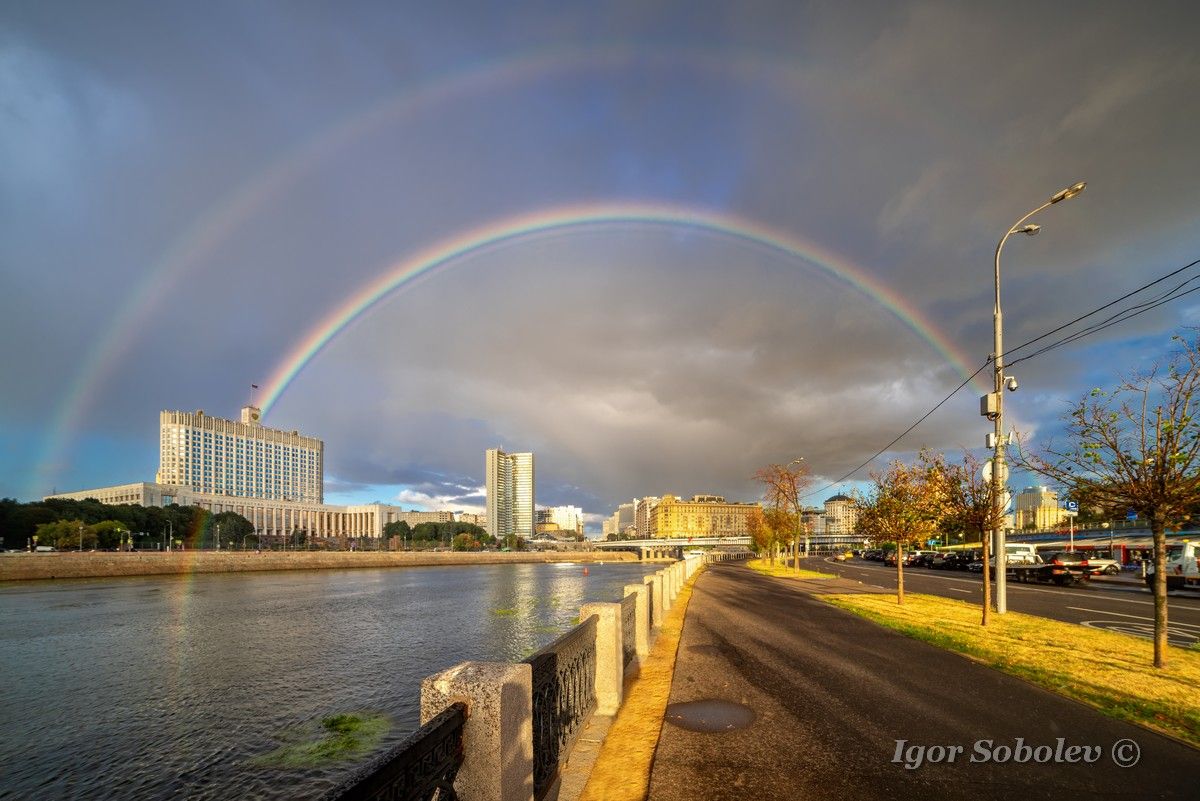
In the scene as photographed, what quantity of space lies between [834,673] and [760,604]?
12222 mm

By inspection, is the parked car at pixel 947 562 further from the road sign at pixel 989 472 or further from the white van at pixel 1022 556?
the road sign at pixel 989 472

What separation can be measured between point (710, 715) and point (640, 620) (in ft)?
13.0

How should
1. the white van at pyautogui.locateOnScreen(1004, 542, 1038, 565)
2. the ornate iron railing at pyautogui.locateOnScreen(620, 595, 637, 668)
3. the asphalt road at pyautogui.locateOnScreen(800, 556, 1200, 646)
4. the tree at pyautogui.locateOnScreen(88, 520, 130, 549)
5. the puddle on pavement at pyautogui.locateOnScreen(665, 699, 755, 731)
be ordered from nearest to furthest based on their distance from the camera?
the puddle on pavement at pyautogui.locateOnScreen(665, 699, 755, 731) < the ornate iron railing at pyautogui.locateOnScreen(620, 595, 637, 668) < the asphalt road at pyautogui.locateOnScreen(800, 556, 1200, 646) < the white van at pyautogui.locateOnScreen(1004, 542, 1038, 565) < the tree at pyautogui.locateOnScreen(88, 520, 130, 549)

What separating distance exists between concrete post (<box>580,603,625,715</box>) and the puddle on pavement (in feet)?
2.58

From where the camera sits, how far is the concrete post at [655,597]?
14.2 m

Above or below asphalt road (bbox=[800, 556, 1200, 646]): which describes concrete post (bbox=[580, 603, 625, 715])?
above

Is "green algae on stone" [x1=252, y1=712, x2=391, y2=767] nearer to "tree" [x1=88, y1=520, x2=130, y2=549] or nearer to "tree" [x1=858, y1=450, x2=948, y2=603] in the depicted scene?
"tree" [x1=858, y1=450, x2=948, y2=603]

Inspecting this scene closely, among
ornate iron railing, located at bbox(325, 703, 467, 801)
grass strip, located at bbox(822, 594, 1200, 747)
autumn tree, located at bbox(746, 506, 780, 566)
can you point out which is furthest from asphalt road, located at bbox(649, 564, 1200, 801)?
autumn tree, located at bbox(746, 506, 780, 566)

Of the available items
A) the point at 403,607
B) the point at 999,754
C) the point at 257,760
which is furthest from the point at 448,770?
the point at 403,607

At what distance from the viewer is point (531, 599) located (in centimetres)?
5272

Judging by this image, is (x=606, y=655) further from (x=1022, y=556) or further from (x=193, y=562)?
(x=193, y=562)

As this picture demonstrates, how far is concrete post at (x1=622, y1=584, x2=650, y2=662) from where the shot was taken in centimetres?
1158

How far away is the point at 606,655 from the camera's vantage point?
8.16 metres

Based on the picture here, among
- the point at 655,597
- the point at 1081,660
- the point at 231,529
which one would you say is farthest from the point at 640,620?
the point at 231,529
